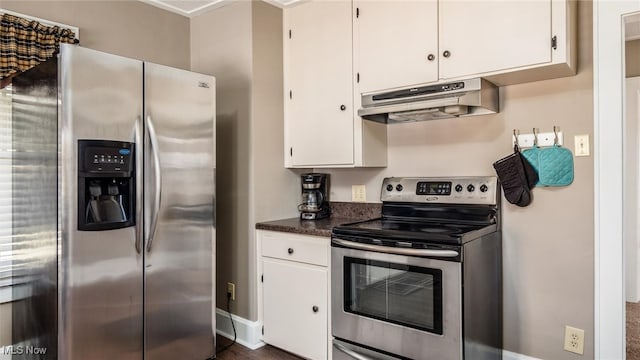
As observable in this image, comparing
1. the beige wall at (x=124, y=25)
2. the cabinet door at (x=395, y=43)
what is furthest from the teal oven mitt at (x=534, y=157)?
the beige wall at (x=124, y=25)

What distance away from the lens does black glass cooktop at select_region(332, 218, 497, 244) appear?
196 centimetres

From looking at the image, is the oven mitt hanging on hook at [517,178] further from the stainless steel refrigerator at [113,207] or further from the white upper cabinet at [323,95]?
the stainless steel refrigerator at [113,207]

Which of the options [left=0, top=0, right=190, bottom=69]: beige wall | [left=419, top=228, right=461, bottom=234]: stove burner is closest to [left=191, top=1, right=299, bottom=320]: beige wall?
[left=0, top=0, right=190, bottom=69]: beige wall

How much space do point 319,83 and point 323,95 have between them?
93 mm

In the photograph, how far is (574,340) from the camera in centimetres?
215

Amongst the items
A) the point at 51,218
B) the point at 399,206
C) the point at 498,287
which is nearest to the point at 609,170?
the point at 498,287

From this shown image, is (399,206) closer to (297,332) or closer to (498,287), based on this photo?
(498,287)

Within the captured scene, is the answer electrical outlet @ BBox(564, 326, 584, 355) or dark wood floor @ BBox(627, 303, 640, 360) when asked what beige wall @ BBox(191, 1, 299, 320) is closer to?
electrical outlet @ BBox(564, 326, 584, 355)

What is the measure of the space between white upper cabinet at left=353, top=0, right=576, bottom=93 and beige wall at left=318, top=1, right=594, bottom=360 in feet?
0.34

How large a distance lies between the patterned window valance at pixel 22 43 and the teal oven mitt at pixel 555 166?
2.85 metres

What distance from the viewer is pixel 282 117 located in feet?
10.0

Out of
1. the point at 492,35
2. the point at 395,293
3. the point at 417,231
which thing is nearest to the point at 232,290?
the point at 395,293

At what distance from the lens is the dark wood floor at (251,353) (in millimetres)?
2658

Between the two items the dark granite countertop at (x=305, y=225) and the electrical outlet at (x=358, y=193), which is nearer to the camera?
the dark granite countertop at (x=305, y=225)
